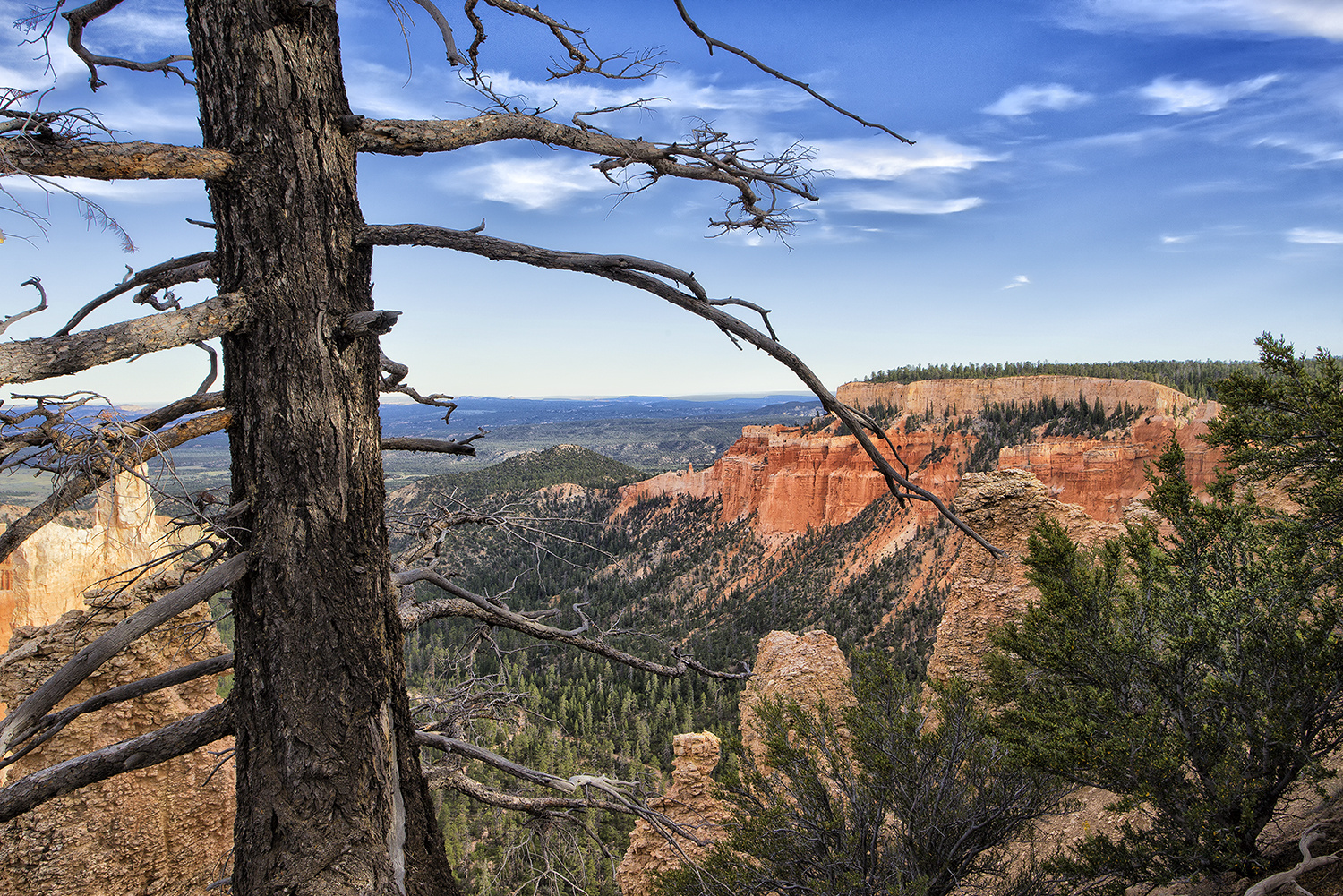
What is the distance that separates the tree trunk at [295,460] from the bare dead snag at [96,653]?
0.68 ft

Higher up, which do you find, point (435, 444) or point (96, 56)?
point (96, 56)

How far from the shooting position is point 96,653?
208 cm

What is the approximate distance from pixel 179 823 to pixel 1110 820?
1093 centimetres

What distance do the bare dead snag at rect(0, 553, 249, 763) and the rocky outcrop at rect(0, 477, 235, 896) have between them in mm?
3878

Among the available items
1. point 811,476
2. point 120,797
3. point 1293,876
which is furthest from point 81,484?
point 811,476

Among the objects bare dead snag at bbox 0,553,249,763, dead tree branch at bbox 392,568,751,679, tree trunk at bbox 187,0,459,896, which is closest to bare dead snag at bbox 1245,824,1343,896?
dead tree branch at bbox 392,568,751,679

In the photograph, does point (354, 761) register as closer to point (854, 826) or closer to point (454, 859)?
point (854, 826)

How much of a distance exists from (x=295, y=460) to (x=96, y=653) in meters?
0.78

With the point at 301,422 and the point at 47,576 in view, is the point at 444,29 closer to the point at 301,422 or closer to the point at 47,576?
the point at 301,422

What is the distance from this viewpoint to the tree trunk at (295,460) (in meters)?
2.42

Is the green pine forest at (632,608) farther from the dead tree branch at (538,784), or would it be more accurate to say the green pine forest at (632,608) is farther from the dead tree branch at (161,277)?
the dead tree branch at (161,277)

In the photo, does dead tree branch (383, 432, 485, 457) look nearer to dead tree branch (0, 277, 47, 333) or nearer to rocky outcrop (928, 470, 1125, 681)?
dead tree branch (0, 277, 47, 333)

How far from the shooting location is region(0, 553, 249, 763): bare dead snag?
1.99m

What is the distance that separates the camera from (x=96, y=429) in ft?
6.48
